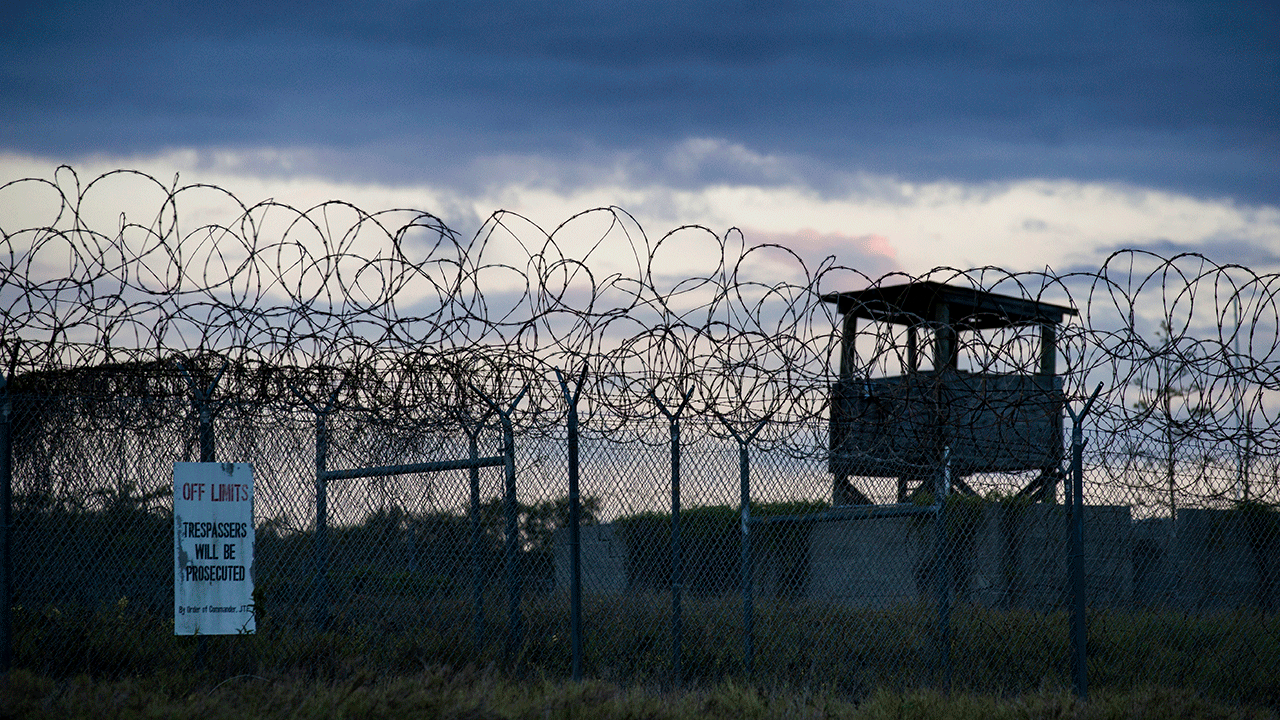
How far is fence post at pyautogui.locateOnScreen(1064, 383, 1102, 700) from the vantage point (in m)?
7.80

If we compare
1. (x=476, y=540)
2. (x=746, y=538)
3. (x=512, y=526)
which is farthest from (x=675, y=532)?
(x=476, y=540)

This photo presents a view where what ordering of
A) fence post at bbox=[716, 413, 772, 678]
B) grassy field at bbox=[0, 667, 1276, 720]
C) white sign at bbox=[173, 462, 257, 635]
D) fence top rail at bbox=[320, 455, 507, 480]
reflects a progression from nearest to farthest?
grassy field at bbox=[0, 667, 1276, 720] < white sign at bbox=[173, 462, 257, 635] < fence top rail at bbox=[320, 455, 507, 480] < fence post at bbox=[716, 413, 772, 678]

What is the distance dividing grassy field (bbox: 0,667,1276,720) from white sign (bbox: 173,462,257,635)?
398 mm

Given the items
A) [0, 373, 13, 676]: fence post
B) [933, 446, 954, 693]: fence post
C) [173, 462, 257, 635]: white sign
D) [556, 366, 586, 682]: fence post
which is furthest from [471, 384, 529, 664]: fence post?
[933, 446, 954, 693]: fence post

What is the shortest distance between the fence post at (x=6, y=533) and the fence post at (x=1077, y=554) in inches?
288

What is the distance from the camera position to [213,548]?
682 cm

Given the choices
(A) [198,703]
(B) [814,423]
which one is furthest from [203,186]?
(B) [814,423]

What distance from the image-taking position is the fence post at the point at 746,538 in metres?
7.56

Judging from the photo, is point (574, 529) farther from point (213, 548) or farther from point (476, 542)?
point (213, 548)

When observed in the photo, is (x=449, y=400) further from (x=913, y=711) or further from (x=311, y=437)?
(x=913, y=711)

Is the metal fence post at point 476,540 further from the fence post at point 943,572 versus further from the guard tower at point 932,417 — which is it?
the fence post at point 943,572

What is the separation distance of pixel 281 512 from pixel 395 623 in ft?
3.68

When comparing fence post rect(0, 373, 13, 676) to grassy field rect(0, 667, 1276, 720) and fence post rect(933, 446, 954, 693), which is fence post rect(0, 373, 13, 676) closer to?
grassy field rect(0, 667, 1276, 720)

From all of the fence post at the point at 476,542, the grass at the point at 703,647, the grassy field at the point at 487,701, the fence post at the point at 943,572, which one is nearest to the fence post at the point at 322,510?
the grass at the point at 703,647
